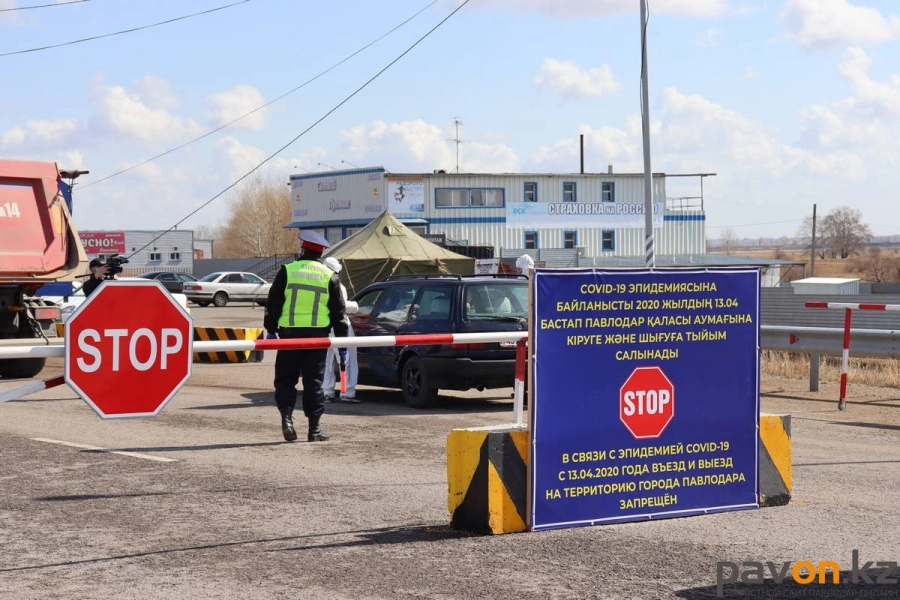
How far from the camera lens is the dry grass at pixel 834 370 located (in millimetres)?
17109

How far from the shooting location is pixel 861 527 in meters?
7.15

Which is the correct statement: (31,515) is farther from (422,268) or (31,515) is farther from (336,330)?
(422,268)

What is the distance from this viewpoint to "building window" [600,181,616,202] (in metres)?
75.3

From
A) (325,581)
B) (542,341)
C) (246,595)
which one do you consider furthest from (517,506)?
(246,595)

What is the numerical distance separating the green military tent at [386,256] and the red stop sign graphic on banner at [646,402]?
2858cm

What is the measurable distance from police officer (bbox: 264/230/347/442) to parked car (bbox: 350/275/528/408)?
2.97 m

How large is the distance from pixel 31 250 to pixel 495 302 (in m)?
7.73

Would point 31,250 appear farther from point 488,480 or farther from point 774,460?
point 774,460

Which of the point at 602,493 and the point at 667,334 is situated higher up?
the point at 667,334

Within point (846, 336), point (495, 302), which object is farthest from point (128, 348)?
point (846, 336)

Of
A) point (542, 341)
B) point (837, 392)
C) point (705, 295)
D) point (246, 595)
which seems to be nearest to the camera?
point (246, 595)

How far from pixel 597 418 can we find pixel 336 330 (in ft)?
14.3

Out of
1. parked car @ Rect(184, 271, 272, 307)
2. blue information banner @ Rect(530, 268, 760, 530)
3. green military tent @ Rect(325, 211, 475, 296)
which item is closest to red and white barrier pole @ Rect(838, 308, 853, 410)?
blue information banner @ Rect(530, 268, 760, 530)

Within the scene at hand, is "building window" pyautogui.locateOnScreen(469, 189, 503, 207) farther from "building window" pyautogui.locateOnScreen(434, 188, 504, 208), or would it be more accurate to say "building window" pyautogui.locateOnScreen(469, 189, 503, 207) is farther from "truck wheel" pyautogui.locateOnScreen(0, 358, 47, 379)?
"truck wheel" pyautogui.locateOnScreen(0, 358, 47, 379)
